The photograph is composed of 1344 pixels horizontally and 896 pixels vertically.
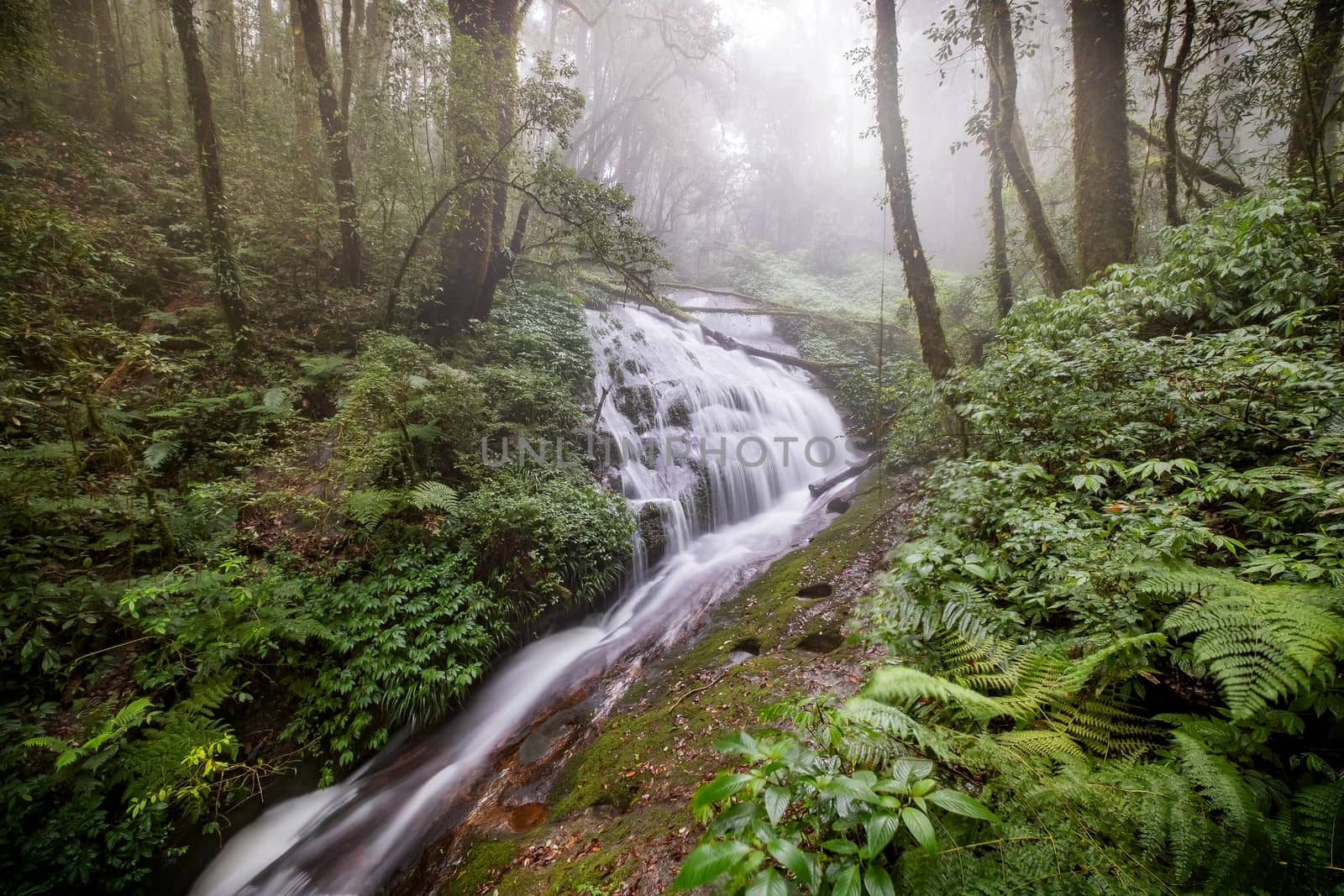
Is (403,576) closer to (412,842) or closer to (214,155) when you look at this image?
(412,842)

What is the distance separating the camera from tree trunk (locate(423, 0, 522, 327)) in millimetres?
6949

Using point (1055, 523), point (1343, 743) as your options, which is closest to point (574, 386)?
point (1055, 523)

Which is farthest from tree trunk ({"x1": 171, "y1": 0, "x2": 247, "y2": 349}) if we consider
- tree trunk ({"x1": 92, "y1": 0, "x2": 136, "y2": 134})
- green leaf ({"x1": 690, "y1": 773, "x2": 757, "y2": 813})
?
green leaf ({"x1": 690, "y1": 773, "x2": 757, "y2": 813})

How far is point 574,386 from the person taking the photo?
9430 millimetres

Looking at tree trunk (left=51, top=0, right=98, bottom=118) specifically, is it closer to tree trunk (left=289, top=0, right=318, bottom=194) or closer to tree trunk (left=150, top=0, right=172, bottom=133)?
tree trunk (left=150, top=0, right=172, bottom=133)

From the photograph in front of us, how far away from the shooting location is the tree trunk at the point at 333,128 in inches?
290

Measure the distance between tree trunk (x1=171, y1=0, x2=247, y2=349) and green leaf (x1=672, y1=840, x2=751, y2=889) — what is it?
8196 millimetres


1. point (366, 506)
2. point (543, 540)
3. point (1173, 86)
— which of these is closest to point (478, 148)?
point (366, 506)

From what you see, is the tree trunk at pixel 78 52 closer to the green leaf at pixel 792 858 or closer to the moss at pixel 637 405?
the moss at pixel 637 405

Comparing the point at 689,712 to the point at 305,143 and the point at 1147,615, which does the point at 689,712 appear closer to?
the point at 1147,615

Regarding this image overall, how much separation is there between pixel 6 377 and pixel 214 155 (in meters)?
3.49

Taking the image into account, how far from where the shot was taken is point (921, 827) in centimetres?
125

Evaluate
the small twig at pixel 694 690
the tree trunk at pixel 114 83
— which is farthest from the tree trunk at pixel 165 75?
the small twig at pixel 694 690

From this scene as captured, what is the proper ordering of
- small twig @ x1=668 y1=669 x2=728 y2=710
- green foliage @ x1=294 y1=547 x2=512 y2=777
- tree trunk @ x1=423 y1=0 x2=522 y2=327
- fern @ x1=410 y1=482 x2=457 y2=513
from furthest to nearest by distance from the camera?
1. tree trunk @ x1=423 y1=0 x2=522 y2=327
2. fern @ x1=410 y1=482 x2=457 y2=513
3. green foliage @ x1=294 y1=547 x2=512 y2=777
4. small twig @ x1=668 y1=669 x2=728 y2=710
